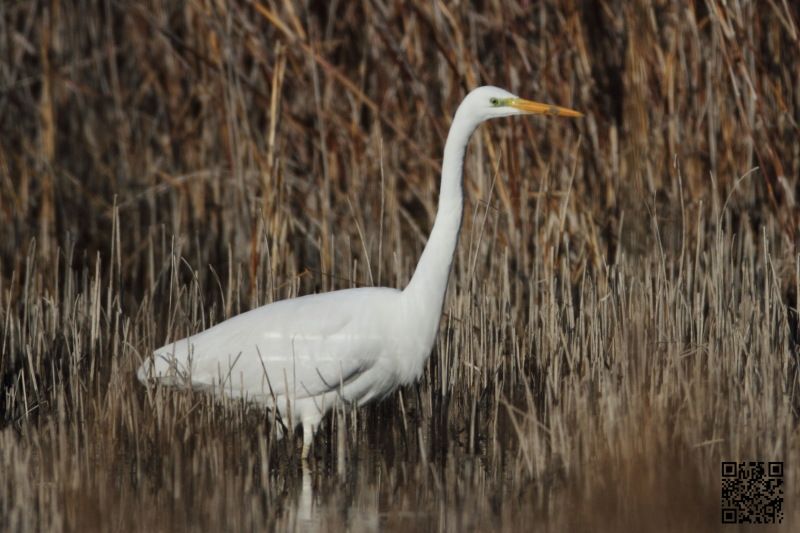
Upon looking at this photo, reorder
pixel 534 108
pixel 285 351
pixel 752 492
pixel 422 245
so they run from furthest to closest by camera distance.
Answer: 1. pixel 422 245
2. pixel 285 351
3. pixel 534 108
4. pixel 752 492

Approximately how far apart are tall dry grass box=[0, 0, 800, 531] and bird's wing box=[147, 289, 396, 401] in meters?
0.11

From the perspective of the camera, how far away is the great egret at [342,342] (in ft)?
12.0

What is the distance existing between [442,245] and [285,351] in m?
0.58

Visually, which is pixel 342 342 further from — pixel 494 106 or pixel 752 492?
pixel 752 492

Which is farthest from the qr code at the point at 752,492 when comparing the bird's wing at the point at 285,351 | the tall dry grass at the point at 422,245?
the bird's wing at the point at 285,351

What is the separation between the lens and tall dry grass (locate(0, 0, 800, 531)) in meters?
3.29

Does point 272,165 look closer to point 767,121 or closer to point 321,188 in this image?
point 321,188

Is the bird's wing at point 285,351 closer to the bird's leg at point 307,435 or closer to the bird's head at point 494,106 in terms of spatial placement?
the bird's leg at point 307,435

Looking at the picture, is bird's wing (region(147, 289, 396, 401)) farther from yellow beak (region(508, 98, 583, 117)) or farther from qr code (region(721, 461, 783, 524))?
qr code (region(721, 461, 783, 524))

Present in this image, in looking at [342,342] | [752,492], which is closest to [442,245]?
[342,342]

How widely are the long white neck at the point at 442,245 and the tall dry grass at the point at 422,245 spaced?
0.35 metres

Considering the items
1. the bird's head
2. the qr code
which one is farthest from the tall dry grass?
the bird's head

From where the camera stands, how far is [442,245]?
365 centimetres

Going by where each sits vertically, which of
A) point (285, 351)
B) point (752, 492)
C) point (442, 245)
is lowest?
point (752, 492)
